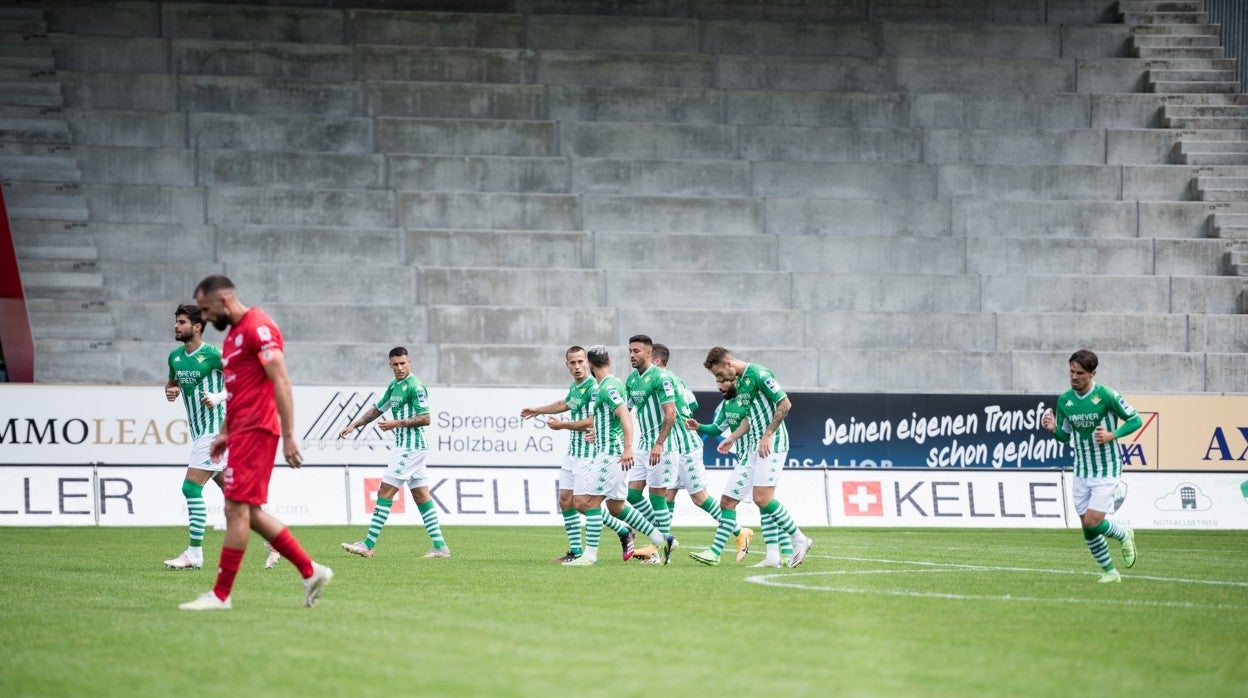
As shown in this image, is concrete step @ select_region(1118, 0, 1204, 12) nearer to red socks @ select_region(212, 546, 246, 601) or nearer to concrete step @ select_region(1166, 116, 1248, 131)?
concrete step @ select_region(1166, 116, 1248, 131)

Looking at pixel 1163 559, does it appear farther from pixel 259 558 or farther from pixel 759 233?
pixel 759 233

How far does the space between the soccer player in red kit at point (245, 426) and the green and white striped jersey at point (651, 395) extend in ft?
22.4

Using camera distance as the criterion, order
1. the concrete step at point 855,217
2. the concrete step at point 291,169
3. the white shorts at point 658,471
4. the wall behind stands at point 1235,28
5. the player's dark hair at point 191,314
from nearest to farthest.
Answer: the player's dark hair at point 191,314
the white shorts at point 658,471
the concrete step at point 291,169
the concrete step at point 855,217
the wall behind stands at point 1235,28

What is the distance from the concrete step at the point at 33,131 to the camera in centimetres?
3158

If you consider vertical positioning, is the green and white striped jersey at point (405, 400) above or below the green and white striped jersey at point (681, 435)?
above

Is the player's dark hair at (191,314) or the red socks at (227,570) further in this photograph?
the player's dark hair at (191,314)

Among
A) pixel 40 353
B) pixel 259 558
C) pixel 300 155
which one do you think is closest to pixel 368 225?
pixel 300 155

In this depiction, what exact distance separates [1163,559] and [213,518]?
13.5 metres

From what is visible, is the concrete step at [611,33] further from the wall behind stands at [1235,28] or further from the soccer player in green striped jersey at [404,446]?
the soccer player in green striped jersey at [404,446]

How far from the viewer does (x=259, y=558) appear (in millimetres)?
16891

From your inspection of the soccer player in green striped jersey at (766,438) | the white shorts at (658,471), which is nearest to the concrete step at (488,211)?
the white shorts at (658,471)

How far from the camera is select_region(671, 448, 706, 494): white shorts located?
59.9 ft

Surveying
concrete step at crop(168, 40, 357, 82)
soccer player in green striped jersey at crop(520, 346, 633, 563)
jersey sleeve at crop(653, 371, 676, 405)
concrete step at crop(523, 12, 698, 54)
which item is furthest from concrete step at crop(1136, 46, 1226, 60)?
soccer player in green striped jersey at crop(520, 346, 633, 563)

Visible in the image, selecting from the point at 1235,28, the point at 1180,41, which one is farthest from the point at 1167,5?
the point at 1235,28
